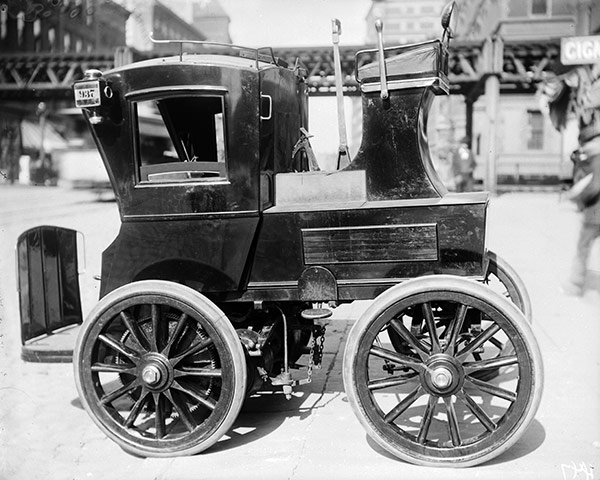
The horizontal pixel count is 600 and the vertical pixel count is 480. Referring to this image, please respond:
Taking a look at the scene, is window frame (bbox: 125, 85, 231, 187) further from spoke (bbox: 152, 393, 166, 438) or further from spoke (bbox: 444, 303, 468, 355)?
spoke (bbox: 444, 303, 468, 355)

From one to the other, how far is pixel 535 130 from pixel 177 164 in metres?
35.3

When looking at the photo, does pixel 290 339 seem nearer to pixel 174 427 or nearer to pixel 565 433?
pixel 174 427

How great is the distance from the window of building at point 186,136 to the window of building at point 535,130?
34.5 m

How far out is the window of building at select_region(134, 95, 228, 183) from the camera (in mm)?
3242

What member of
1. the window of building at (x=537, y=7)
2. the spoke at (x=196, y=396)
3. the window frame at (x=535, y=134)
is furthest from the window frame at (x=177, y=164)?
the window frame at (x=535, y=134)

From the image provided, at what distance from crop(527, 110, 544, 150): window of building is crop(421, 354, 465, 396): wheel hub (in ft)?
115

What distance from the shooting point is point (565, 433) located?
10.8 feet

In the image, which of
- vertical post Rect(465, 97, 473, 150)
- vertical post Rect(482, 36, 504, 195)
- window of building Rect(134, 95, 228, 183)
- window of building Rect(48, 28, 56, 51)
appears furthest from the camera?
vertical post Rect(465, 97, 473, 150)

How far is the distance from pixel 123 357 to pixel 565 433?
2437 millimetres

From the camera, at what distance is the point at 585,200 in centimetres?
579

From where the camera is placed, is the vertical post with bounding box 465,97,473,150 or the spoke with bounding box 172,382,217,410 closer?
the spoke with bounding box 172,382,217,410

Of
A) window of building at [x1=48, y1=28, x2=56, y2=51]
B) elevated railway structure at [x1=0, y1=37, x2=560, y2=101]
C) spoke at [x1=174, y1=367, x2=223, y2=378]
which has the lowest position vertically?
spoke at [x1=174, y1=367, x2=223, y2=378]

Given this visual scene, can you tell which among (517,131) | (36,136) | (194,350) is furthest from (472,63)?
(36,136)

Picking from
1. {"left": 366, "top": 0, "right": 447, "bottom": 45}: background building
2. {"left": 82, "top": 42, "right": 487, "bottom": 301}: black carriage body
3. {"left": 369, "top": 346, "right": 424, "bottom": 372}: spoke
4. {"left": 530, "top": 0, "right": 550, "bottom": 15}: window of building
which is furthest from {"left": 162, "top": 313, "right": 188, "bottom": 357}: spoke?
{"left": 530, "top": 0, "right": 550, "bottom": 15}: window of building
